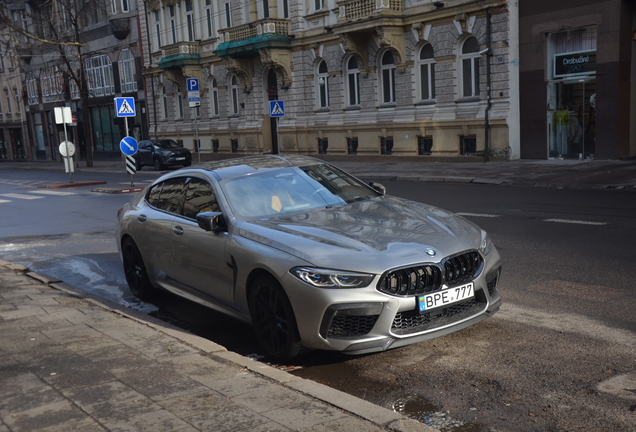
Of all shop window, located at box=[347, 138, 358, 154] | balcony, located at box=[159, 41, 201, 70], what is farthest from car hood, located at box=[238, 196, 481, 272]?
balcony, located at box=[159, 41, 201, 70]

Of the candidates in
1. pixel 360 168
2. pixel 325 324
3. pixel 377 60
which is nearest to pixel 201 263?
pixel 325 324

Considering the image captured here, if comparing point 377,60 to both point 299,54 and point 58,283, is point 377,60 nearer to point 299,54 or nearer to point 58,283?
point 299,54

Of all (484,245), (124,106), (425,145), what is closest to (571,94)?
(425,145)

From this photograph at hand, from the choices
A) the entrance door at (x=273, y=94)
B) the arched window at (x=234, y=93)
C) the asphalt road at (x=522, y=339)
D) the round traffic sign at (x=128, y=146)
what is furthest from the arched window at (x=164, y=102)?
the asphalt road at (x=522, y=339)

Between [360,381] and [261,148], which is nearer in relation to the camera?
[360,381]

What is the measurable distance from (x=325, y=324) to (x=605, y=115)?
1837cm

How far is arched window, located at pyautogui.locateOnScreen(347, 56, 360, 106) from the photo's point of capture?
1167 inches

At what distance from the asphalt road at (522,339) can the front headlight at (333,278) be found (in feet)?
2.24

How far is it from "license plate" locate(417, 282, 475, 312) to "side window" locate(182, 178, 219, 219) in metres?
2.15

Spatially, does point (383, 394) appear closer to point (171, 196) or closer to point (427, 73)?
point (171, 196)

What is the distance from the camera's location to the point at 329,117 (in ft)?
103

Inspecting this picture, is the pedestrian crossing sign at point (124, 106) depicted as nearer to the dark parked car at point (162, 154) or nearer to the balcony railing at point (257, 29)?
the dark parked car at point (162, 154)

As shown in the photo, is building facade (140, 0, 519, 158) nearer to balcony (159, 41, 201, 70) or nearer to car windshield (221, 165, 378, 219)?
balcony (159, 41, 201, 70)

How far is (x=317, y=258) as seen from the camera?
15.7 ft
